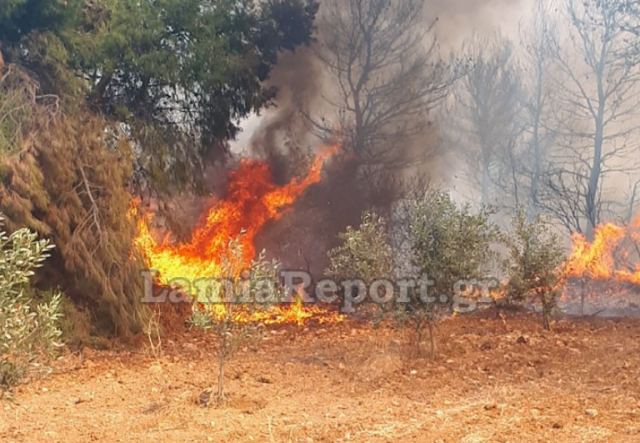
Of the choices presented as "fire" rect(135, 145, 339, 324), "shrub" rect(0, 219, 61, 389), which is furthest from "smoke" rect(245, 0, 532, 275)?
"shrub" rect(0, 219, 61, 389)

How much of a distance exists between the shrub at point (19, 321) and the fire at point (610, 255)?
→ 13.3 meters

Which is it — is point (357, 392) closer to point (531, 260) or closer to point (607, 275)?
point (531, 260)

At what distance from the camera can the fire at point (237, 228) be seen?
16047 mm

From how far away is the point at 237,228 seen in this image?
707 inches

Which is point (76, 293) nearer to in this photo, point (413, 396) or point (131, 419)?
point (131, 419)

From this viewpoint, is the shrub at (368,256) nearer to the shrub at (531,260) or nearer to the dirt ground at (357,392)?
the dirt ground at (357,392)

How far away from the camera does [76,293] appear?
13.6 meters

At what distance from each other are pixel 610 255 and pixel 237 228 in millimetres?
11450

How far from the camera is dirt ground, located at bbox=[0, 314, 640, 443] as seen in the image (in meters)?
7.17

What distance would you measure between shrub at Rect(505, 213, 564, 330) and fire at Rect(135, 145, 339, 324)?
17.4ft

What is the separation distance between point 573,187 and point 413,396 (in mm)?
17738

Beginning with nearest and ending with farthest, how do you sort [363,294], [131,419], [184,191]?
[131,419] → [363,294] → [184,191]

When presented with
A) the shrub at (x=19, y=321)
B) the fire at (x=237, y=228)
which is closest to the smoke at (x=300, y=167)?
the fire at (x=237, y=228)

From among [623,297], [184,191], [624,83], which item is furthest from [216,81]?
[624,83]
